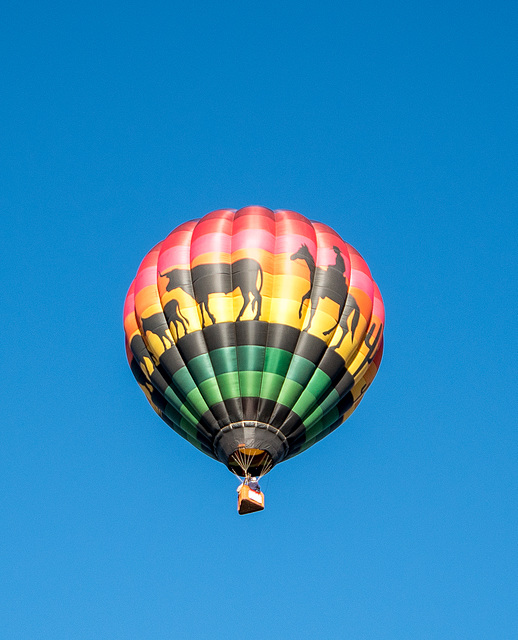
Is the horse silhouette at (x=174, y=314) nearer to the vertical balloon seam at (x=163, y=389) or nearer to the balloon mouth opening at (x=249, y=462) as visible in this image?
the vertical balloon seam at (x=163, y=389)

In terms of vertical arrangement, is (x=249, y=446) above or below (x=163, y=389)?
below

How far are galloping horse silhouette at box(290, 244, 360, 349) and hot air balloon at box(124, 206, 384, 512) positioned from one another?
26 millimetres

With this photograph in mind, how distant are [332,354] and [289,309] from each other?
1256mm

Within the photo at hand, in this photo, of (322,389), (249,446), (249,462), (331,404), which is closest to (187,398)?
(249,446)

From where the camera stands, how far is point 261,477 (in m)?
26.2

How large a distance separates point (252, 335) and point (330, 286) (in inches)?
80.6

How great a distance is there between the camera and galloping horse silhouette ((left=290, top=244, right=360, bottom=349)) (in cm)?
2639

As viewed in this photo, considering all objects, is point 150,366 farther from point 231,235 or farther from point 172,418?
point 231,235

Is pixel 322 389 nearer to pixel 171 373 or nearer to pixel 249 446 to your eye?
pixel 249 446

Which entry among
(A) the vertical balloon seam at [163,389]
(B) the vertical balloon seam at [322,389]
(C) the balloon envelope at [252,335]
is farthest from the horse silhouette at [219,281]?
(B) the vertical balloon seam at [322,389]

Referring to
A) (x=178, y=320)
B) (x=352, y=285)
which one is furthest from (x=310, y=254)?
(x=178, y=320)

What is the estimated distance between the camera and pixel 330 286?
26.6 metres

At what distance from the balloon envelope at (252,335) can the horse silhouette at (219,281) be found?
20 millimetres

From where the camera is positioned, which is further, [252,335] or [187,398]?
[187,398]
